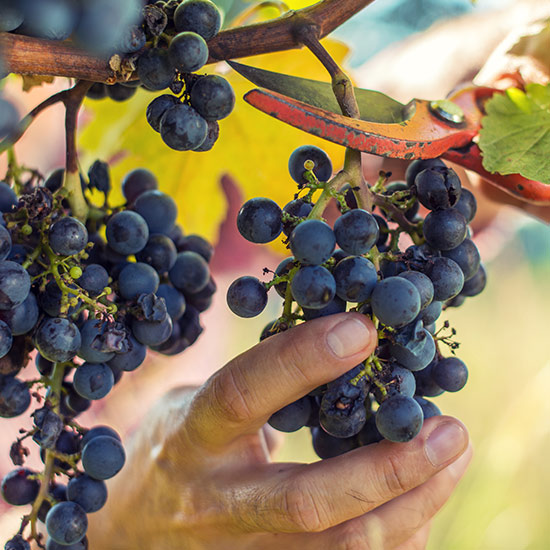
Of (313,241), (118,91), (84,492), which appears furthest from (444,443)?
(118,91)

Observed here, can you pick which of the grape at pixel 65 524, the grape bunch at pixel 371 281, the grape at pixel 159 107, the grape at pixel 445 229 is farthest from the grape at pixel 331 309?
the grape at pixel 65 524

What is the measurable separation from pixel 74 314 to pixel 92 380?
2.8 inches

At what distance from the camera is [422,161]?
628mm

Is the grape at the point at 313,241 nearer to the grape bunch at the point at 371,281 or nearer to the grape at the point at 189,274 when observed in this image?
the grape bunch at the point at 371,281

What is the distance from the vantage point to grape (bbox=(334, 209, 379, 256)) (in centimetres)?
48

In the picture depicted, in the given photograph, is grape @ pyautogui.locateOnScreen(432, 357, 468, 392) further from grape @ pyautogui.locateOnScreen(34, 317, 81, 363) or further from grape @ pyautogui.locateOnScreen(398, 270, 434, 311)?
grape @ pyautogui.locateOnScreen(34, 317, 81, 363)

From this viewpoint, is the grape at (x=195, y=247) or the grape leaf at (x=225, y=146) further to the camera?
the grape leaf at (x=225, y=146)

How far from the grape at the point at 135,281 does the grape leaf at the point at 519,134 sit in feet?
1.21

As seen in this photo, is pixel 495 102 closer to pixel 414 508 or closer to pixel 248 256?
pixel 414 508

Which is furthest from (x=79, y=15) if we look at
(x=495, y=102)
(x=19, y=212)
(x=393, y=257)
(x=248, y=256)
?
(x=248, y=256)

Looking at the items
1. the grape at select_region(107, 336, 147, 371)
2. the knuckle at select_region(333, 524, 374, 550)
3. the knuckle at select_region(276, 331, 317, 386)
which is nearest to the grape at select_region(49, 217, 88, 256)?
the grape at select_region(107, 336, 147, 371)

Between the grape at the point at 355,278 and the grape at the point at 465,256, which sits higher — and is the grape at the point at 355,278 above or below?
above

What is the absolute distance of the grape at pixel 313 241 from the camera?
1.54ft

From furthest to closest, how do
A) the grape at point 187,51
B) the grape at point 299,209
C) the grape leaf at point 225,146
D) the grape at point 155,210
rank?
1. the grape leaf at point 225,146
2. the grape at point 155,210
3. the grape at point 299,209
4. the grape at point 187,51
